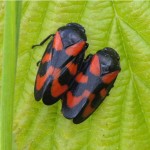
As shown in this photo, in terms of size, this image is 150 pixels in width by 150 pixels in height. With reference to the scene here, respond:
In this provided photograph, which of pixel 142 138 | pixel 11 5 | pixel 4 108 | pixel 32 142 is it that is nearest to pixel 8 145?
pixel 4 108

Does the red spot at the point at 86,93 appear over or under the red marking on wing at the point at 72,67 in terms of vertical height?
under

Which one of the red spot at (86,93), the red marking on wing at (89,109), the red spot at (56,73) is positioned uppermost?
the red spot at (56,73)

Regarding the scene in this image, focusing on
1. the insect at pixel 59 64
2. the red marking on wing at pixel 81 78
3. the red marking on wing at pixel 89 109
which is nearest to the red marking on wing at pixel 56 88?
the insect at pixel 59 64

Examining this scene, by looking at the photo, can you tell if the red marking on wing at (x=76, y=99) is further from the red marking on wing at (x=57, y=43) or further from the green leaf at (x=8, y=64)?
the green leaf at (x=8, y=64)

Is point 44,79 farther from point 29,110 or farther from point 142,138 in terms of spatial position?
point 142,138

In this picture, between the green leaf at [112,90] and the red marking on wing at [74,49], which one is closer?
the green leaf at [112,90]

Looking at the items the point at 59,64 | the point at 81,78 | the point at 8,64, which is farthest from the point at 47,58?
the point at 8,64
